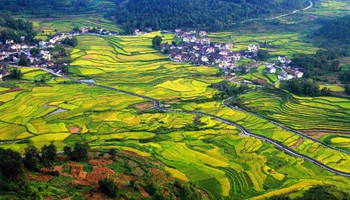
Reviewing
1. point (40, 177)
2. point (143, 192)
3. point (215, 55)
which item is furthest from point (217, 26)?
point (40, 177)

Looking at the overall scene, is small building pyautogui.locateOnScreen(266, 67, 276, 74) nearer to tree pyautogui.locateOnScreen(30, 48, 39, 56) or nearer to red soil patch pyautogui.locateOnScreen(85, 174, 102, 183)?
tree pyautogui.locateOnScreen(30, 48, 39, 56)

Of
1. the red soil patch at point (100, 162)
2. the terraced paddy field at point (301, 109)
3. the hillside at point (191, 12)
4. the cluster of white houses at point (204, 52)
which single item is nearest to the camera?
the red soil patch at point (100, 162)

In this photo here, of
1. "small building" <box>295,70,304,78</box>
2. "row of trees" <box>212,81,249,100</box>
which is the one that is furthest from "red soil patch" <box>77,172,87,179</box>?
"small building" <box>295,70,304,78</box>

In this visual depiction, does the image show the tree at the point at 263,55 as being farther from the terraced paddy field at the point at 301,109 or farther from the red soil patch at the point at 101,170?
the red soil patch at the point at 101,170

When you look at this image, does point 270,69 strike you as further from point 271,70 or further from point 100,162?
point 100,162

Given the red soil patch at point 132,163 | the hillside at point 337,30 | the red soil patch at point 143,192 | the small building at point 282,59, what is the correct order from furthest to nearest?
the hillside at point 337,30 < the small building at point 282,59 < the red soil patch at point 132,163 < the red soil patch at point 143,192

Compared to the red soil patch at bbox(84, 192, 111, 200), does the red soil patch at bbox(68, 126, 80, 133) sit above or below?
below

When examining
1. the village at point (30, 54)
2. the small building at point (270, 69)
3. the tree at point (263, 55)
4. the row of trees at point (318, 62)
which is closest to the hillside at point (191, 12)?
the village at point (30, 54)
